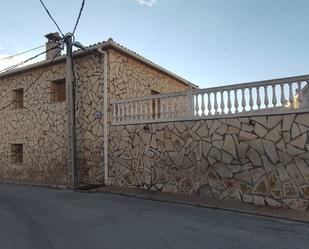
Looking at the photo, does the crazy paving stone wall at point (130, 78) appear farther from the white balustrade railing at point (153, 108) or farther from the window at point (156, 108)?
the window at point (156, 108)

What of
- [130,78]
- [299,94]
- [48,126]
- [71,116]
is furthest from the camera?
[48,126]

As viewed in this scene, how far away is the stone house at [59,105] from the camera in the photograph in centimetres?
1216

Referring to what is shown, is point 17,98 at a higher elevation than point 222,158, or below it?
higher

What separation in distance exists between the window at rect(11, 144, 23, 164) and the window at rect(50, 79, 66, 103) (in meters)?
3.19

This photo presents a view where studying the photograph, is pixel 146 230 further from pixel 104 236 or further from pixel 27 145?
pixel 27 145

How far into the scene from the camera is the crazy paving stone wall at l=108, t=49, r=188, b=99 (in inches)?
482

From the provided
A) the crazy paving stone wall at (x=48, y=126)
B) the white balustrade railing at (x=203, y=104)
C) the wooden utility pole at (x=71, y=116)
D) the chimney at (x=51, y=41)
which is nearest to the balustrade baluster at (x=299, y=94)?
the white balustrade railing at (x=203, y=104)

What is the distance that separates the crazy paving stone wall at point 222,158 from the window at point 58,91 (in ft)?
12.0

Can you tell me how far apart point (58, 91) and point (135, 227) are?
9101 mm

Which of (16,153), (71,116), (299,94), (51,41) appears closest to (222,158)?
(299,94)

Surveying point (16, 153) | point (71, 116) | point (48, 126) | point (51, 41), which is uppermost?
point (51, 41)

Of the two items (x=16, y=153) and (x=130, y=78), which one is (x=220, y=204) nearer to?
(x=130, y=78)

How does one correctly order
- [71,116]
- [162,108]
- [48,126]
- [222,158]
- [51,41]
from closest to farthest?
[222,158], [162,108], [71,116], [48,126], [51,41]

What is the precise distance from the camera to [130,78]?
517 inches
